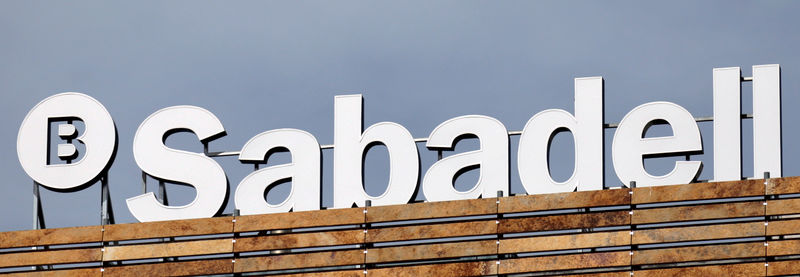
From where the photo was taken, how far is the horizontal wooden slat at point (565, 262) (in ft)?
116

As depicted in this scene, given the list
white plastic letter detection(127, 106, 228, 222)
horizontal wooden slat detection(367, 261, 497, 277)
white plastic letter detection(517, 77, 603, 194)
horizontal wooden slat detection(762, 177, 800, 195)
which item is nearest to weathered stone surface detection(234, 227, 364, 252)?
horizontal wooden slat detection(367, 261, 497, 277)

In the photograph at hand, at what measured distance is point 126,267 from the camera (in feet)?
123

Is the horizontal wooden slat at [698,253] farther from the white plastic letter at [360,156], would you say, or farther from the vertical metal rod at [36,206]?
the vertical metal rod at [36,206]

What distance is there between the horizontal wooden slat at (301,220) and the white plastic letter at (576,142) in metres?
2.97

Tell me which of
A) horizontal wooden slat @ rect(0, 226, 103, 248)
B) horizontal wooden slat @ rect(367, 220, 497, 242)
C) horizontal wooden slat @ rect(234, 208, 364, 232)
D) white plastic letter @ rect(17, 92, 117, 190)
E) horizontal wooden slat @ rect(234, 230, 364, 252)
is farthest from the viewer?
white plastic letter @ rect(17, 92, 117, 190)

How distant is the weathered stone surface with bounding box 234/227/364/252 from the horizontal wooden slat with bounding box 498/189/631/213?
261 centimetres

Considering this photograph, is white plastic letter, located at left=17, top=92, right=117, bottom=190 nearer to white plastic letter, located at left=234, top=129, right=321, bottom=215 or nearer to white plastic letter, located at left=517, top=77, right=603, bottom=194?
white plastic letter, located at left=234, top=129, right=321, bottom=215

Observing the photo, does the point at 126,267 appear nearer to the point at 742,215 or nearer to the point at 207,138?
the point at 207,138

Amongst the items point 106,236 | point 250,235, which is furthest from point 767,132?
point 106,236

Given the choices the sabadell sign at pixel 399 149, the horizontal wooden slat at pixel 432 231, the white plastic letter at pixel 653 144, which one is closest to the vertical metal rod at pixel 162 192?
the sabadell sign at pixel 399 149

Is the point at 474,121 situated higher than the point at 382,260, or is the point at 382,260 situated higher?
the point at 474,121

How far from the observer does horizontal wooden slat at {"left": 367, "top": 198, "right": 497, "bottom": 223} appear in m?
36.4

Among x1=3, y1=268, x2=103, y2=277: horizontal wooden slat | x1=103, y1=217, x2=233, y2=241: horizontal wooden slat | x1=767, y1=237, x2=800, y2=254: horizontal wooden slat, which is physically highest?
x1=103, y1=217, x2=233, y2=241: horizontal wooden slat

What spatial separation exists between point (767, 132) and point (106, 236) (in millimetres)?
11429
